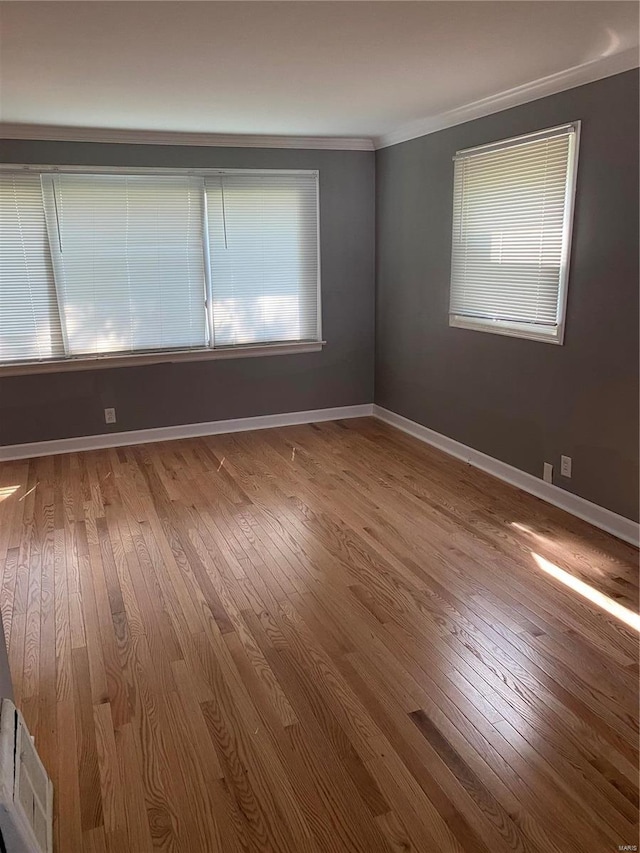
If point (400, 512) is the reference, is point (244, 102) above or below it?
above

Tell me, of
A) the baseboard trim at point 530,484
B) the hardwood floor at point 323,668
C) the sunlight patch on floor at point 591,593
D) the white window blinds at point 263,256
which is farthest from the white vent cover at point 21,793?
the white window blinds at point 263,256

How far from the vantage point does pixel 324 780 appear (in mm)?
Result: 1834

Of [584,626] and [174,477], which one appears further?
[174,477]

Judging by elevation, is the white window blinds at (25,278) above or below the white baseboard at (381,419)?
above

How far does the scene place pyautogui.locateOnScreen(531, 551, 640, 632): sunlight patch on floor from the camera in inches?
101

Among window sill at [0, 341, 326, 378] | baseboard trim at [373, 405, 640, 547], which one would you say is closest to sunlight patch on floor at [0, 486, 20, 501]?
window sill at [0, 341, 326, 378]

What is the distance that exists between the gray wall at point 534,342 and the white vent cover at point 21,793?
9.23ft

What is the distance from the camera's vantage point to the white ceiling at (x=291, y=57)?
2217 mm

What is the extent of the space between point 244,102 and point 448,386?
2.30 meters

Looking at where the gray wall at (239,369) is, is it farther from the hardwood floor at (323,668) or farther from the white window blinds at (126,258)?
the hardwood floor at (323,668)

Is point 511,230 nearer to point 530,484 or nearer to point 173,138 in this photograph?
point 530,484

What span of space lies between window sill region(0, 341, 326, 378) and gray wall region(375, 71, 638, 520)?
0.86 m

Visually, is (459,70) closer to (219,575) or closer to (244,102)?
(244,102)

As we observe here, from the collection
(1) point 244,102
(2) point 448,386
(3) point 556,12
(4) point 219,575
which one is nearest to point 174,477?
(4) point 219,575
